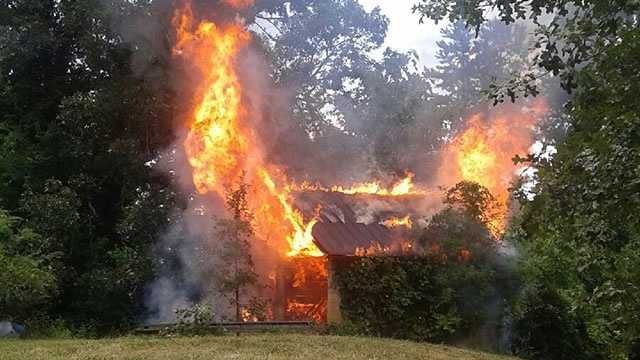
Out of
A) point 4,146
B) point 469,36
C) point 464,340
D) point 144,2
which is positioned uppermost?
point 469,36

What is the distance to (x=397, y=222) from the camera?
69.4 feet

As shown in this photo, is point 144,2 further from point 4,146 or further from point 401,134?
point 401,134

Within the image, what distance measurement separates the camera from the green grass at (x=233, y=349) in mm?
12094

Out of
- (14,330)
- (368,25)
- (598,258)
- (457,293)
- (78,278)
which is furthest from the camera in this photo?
(368,25)

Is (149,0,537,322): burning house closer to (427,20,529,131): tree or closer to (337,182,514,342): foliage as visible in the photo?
(337,182,514,342): foliage

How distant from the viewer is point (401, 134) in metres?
29.6

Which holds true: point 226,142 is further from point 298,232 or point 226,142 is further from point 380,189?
point 380,189

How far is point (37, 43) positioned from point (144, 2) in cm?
377

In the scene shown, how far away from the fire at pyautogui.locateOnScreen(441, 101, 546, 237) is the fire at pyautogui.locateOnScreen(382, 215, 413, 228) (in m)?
2.93

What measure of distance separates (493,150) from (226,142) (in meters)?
11.8

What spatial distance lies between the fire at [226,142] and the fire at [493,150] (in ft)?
22.3

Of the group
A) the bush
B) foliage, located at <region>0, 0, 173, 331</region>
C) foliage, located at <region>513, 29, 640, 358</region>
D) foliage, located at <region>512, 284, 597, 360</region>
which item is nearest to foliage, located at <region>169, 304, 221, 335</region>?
the bush

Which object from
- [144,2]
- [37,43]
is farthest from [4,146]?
[144,2]

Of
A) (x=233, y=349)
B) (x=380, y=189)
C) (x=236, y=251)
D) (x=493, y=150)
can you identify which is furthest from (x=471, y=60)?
(x=233, y=349)
